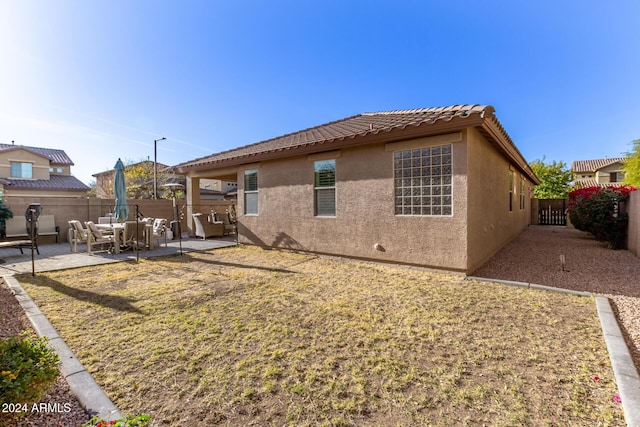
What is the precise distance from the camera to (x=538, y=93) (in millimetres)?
16797

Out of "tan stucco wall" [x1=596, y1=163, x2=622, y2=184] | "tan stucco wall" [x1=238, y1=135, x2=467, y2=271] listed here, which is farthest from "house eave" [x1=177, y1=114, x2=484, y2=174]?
"tan stucco wall" [x1=596, y1=163, x2=622, y2=184]

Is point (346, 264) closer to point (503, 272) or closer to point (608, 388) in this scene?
point (503, 272)

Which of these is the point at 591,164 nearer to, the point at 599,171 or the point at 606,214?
the point at 599,171

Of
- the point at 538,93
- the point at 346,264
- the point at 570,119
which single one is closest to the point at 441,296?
the point at 346,264

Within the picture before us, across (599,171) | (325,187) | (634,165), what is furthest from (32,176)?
(599,171)

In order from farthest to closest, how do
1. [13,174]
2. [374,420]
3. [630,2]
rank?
[13,174], [630,2], [374,420]

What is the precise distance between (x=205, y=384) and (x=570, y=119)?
34566mm

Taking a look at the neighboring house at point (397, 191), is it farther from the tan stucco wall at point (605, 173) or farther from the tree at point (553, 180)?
the tan stucco wall at point (605, 173)

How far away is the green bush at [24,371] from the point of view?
149 centimetres

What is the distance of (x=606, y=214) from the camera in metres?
9.08

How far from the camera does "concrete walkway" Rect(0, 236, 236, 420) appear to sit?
2029 millimetres

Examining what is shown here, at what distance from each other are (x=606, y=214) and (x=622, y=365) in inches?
382

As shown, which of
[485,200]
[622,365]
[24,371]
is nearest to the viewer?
[24,371]

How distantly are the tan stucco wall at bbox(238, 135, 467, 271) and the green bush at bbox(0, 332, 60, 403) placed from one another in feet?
19.0
